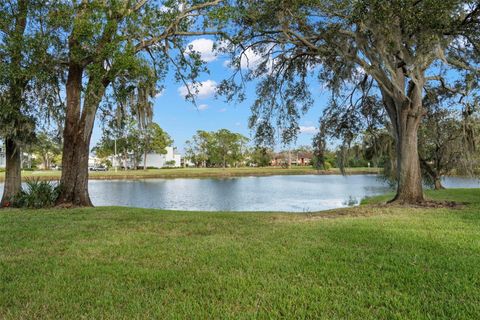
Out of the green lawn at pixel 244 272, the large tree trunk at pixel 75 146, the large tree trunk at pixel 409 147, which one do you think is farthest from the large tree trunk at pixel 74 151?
the large tree trunk at pixel 409 147

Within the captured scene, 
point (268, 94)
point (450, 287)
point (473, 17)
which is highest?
point (473, 17)

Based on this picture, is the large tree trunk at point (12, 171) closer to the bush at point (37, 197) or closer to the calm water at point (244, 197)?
the bush at point (37, 197)

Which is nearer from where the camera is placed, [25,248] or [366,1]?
[25,248]

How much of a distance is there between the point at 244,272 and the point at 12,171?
34.7 feet

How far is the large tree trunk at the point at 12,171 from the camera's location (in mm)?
11484

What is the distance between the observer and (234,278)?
3635 mm

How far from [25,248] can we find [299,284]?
3855mm

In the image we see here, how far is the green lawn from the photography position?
2947 mm

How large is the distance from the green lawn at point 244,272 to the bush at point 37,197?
441 centimetres

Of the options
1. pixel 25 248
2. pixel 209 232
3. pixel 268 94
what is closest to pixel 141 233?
pixel 209 232

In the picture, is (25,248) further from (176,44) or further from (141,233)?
(176,44)

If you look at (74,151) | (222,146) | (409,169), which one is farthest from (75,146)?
(222,146)

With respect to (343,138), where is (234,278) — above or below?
below

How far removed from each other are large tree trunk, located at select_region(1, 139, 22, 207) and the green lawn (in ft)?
19.0
